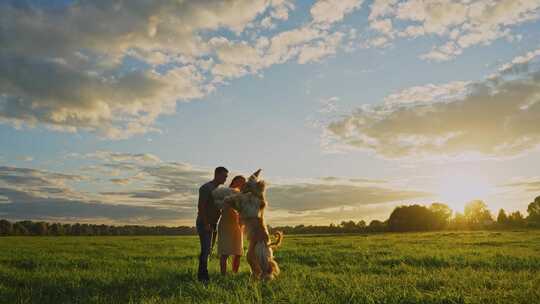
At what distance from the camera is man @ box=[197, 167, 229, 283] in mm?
9664

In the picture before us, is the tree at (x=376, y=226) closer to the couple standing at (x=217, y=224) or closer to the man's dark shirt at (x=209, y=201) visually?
the couple standing at (x=217, y=224)

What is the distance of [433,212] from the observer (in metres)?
89.6

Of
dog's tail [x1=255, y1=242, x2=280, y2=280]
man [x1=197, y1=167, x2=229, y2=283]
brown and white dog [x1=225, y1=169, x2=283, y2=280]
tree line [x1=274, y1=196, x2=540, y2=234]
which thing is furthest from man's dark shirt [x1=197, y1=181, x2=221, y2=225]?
tree line [x1=274, y1=196, x2=540, y2=234]

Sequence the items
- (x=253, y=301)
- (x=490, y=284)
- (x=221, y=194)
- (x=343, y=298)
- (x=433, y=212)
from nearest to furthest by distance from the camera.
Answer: (x=253, y=301)
(x=343, y=298)
(x=490, y=284)
(x=221, y=194)
(x=433, y=212)

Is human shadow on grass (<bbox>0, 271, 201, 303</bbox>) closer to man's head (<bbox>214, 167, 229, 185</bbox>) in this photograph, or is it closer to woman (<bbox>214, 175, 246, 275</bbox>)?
woman (<bbox>214, 175, 246, 275</bbox>)

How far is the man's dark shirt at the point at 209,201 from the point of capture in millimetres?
9672

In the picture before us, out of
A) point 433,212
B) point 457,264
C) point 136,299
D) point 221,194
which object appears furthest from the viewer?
point 433,212

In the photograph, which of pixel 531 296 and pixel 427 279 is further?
pixel 427 279

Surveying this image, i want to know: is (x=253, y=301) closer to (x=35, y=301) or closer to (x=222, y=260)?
(x=222, y=260)

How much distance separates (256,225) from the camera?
358 inches

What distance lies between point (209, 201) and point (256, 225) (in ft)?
4.41

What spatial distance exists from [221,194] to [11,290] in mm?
4836

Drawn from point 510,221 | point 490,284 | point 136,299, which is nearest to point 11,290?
point 136,299

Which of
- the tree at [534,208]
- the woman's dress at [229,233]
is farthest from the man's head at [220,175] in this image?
the tree at [534,208]
